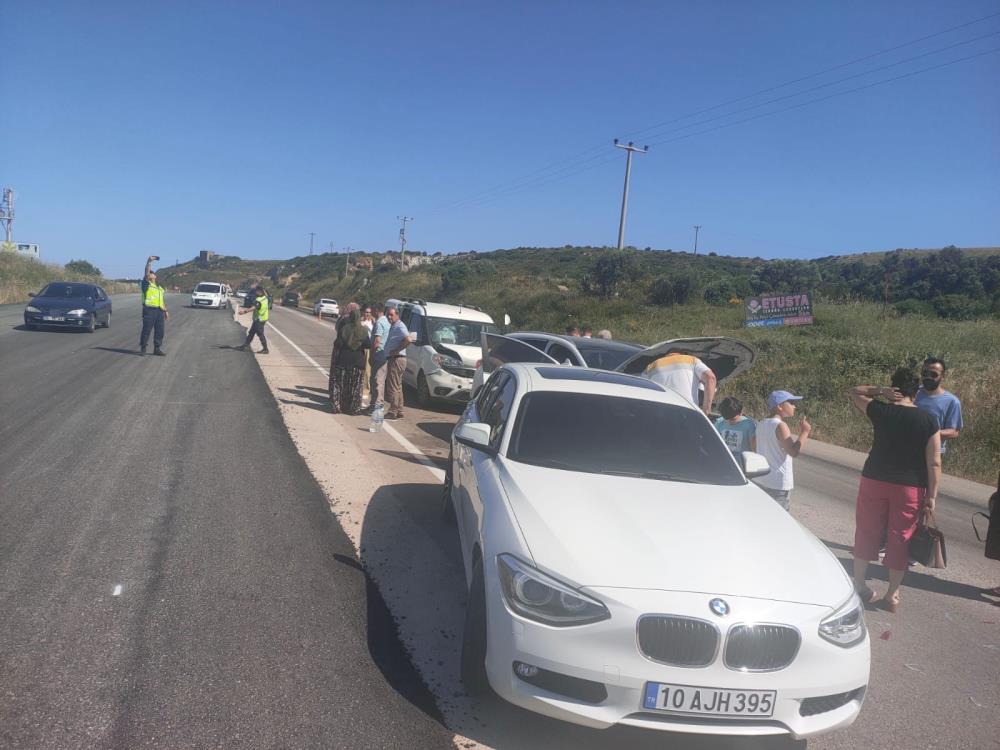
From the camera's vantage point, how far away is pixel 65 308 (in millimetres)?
22109

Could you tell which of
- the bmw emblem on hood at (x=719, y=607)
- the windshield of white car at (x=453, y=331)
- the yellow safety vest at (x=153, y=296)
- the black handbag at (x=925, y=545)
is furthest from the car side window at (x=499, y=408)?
the yellow safety vest at (x=153, y=296)

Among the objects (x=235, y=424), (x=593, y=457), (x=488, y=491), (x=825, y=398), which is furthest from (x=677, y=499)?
(x=825, y=398)

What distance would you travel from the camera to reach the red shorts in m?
5.59

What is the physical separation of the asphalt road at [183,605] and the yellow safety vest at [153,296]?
7.85 metres

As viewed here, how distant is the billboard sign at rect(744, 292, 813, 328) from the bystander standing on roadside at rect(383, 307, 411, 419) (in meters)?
19.2

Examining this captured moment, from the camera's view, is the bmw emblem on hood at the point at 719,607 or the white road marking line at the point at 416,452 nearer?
the bmw emblem on hood at the point at 719,607

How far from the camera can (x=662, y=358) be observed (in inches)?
323

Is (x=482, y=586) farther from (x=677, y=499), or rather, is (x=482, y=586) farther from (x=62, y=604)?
(x=62, y=604)

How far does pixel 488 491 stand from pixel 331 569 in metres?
1.62

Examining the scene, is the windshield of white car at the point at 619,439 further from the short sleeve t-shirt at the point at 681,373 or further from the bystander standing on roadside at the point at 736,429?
the short sleeve t-shirt at the point at 681,373

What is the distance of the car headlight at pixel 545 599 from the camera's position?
3375mm

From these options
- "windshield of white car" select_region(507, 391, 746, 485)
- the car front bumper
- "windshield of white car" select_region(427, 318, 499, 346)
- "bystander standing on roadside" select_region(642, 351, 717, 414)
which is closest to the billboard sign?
"windshield of white car" select_region(427, 318, 499, 346)

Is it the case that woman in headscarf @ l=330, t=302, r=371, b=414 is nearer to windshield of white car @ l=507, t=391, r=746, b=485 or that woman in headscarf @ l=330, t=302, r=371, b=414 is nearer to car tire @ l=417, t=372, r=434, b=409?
car tire @ l=417, t=372, r=434, b=409

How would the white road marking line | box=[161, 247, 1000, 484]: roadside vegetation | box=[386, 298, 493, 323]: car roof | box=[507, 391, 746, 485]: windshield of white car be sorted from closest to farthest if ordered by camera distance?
box=[507, 391, 746, 485]: windshield of white car, the white road marking line, box=[386, 298, 493, 323]: car roof, box=[161, 247, 1000, 484]: roadside vegetation
